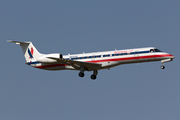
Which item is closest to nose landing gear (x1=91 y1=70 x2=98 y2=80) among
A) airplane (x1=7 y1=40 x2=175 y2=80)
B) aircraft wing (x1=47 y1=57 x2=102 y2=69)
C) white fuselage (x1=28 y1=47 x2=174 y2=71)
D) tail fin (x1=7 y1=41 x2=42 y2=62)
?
airplane (x1=7 y1=40 x2=175 y2=80)

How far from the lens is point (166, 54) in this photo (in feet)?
113

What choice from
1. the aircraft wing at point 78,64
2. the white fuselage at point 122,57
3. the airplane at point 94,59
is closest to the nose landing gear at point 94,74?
the airplane at point 94,59

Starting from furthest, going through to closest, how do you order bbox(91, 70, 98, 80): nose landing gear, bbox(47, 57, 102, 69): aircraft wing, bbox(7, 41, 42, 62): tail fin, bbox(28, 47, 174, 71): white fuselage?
bbox(7, 41, 42, 62): tail fin → bbox(91, 70, 98, 80): nose landing gear → bbox(47, 57, 102, 69): aircraft wing → bbox(28, 47, 174, 71): white fuselage

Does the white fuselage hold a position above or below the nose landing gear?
above

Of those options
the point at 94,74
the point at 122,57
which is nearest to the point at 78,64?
the point at 94,74

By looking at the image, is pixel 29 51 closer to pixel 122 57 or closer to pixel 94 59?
pixel 94 59

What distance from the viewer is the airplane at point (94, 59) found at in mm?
34562

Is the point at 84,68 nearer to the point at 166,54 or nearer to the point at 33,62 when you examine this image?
the point at 33,62

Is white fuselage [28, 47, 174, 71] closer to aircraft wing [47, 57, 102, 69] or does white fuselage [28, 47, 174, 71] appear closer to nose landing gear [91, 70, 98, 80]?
aircraft wing [47, 57, 102, 69]

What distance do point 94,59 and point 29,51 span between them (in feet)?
31.5

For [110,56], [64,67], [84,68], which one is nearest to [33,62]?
[64,67]

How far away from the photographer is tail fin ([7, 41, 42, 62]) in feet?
131

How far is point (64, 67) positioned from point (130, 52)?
8876mm

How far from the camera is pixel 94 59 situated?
36469mm
